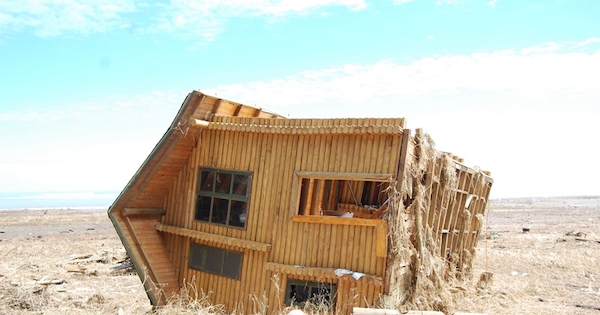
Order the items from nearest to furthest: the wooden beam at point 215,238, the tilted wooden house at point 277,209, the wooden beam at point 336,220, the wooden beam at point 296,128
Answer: the wooden beam at point 296,128 < the wooden beam at point 336,220 < the tilted wooden house at point 277,209 < the wooden beam at point 215,238

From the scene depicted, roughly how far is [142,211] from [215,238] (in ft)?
7.11

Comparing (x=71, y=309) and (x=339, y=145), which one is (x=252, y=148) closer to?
(x=339, y=145)

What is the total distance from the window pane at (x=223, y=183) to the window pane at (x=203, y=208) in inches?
14.6

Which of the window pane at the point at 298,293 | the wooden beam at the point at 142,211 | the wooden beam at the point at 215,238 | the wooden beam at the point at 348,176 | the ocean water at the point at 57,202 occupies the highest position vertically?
the wooden beam at the point at 348,176

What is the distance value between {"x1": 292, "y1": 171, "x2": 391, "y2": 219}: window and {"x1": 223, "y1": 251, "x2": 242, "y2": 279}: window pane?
66.9 inches

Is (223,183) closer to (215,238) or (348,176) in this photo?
(215,238)

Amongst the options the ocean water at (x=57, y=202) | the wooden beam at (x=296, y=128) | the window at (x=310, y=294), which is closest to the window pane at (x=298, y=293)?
the window at (x=310, y=294)

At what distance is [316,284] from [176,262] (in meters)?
3.88

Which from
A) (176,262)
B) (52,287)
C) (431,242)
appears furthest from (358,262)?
(52,287)

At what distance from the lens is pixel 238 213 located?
35.2ft

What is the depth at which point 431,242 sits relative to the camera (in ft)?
34.3

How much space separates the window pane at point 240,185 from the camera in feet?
34.9

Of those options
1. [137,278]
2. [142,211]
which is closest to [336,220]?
[142,211]

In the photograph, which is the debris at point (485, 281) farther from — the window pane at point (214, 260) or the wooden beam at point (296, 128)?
the window pane at point (214, 260)
